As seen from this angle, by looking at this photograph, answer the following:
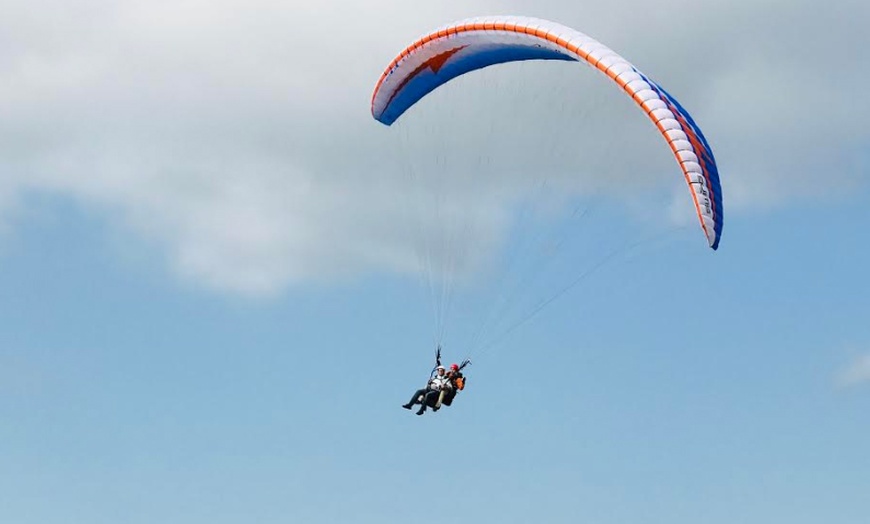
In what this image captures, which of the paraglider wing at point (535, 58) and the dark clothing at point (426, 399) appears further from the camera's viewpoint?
the dark clothing at point (426, 399)

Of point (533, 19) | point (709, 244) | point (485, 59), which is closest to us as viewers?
point (709, 244)

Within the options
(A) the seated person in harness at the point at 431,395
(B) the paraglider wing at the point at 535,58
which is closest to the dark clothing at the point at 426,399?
(A) the seated person in harness at the point at 431,395

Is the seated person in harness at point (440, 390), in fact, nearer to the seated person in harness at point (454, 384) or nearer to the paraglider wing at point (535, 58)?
the seated person in harness at point (454, 384)

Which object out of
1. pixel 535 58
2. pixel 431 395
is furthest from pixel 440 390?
pixel 535 58

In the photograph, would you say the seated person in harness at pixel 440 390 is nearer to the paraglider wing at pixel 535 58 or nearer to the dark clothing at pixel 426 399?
the dark clothing at pixel 426 399

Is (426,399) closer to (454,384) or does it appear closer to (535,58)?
(454,384)

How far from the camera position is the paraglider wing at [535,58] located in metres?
40.9

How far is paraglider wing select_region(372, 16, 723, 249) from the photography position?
1610 inches

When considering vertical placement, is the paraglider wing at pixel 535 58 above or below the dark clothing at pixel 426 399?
above

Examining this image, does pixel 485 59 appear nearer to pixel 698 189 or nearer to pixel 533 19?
pixel 533 19

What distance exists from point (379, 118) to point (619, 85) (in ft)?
29.3

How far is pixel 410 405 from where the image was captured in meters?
44.8

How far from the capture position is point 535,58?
4597cm

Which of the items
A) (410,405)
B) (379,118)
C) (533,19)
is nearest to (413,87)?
(379,118)
